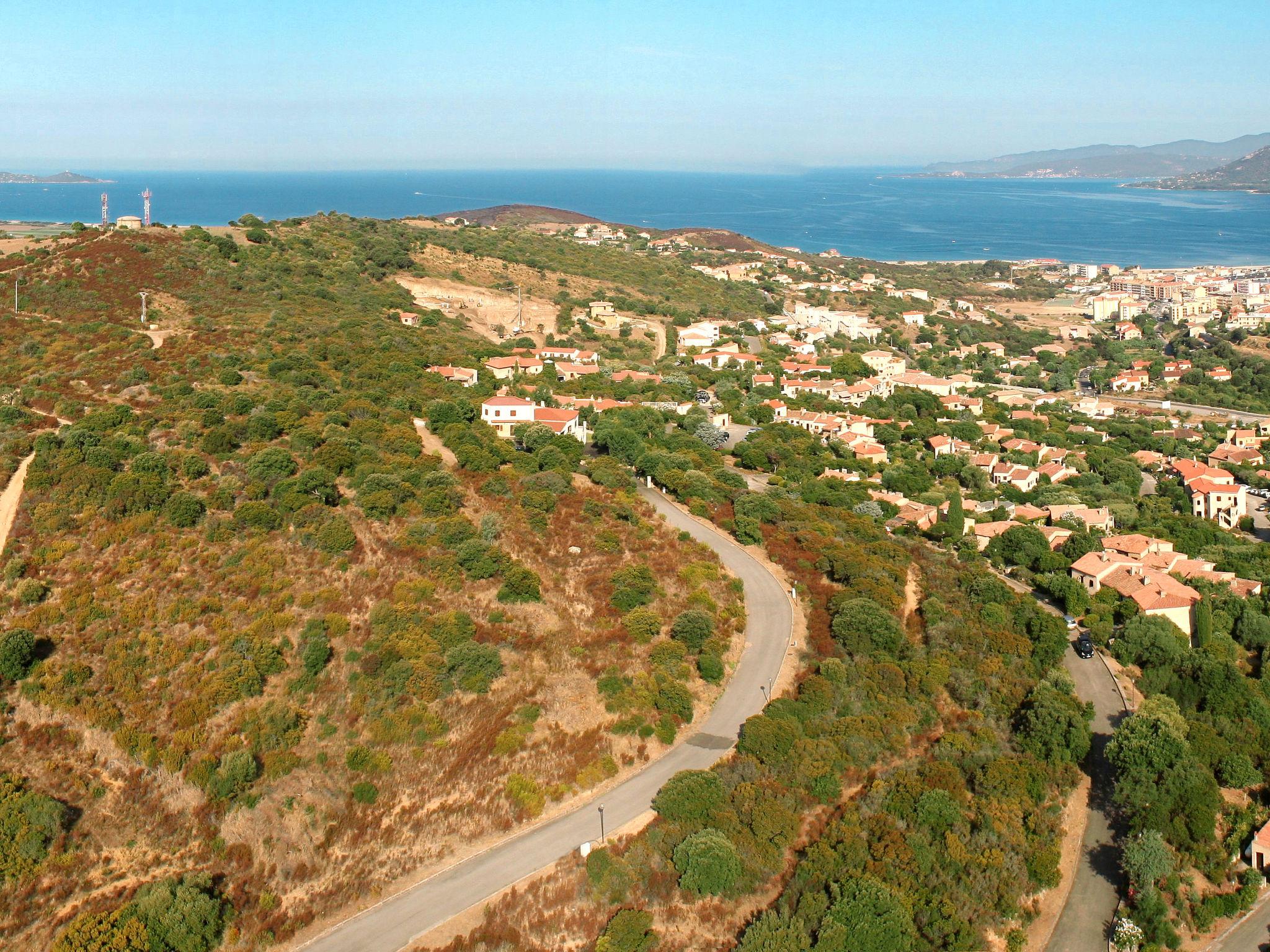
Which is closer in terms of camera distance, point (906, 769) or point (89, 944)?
point (89, 944)

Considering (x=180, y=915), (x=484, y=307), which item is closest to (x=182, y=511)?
(x=180, y=915)

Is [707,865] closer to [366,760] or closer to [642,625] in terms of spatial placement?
[642,625]

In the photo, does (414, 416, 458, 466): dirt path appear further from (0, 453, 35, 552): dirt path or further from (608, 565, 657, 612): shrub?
(0, 453, 35, 552): dirt path

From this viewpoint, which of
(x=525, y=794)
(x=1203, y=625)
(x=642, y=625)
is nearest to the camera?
(x=525, y=794)

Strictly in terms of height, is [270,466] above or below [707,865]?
above

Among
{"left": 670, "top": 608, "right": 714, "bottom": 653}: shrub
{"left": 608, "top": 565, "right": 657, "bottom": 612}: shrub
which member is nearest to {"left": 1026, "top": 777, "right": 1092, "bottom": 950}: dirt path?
{"left": 670, "top": 608, "right": 714, "bottom": 653}: shrub

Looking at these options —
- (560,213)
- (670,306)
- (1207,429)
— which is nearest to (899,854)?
(1207,429)

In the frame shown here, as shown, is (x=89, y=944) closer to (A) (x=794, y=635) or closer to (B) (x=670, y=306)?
(A) (x=794, y=635)

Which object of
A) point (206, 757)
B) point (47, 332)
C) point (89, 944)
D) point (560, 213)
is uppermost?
point (560, 213)
